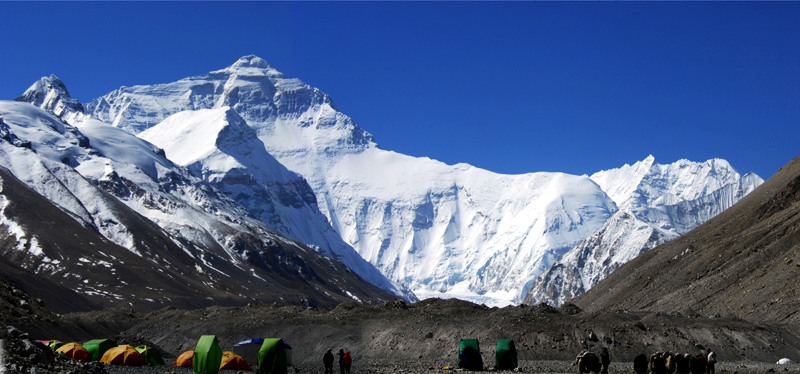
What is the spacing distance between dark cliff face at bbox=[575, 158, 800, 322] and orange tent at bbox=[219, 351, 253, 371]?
2261 inches

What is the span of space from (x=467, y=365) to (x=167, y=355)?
3776 cm

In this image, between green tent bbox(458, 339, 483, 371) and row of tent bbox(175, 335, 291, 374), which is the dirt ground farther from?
row of tent bbox(175, 335, 291, 374)

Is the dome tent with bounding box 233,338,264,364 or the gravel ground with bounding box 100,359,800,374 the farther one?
the dome tent with bounding box 233,338,264,364

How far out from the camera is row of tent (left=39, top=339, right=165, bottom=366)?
73.2 meters

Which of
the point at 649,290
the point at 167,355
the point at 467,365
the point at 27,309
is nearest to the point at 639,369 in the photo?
the point at 467,365

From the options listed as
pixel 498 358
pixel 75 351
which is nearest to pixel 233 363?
pixel 75 351

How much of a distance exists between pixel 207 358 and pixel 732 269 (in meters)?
86.6

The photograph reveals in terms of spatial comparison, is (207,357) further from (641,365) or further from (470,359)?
(641,365)

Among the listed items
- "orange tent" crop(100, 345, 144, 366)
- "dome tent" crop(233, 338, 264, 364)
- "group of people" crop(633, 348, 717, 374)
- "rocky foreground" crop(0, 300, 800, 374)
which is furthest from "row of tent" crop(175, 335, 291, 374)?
"group of people" crop(633, 348, 717, 374)

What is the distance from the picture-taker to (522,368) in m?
73.3

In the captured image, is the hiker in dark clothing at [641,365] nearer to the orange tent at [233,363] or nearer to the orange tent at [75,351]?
the orange tent at [233,363]

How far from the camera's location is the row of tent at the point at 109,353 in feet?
240

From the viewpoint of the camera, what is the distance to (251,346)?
79.0 meters

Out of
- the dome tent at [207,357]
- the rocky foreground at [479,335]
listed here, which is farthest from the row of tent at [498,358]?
the dome tent at [207,357]
